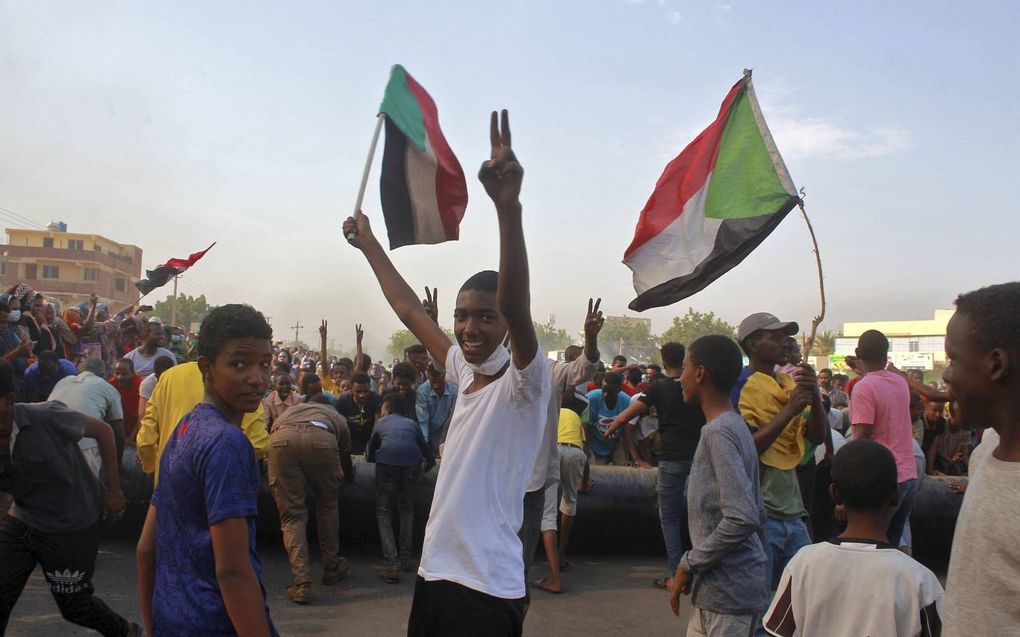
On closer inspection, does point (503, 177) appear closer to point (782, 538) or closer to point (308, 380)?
point (782, 538)

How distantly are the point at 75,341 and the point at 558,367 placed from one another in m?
10.0

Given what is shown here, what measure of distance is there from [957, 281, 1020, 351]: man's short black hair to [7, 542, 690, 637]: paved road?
4.87 meters

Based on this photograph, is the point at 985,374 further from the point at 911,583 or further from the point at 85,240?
the point at 85,240

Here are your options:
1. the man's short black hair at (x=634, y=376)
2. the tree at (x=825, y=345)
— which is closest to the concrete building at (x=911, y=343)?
the tree at (x=825, y=345)

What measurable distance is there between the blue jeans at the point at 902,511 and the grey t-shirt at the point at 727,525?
9.58ft

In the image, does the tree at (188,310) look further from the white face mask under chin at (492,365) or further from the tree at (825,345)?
the white face mask under chin at (492,365)

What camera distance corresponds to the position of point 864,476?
110 inches

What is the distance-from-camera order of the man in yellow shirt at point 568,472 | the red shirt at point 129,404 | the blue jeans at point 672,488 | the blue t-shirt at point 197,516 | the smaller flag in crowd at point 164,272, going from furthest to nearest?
the smaller flag in crowd at point 164,272 → the red shirt at point 129,404 → the man in yellow shirt at point 568,472 → the blue jeans at point 672,488 → the blue t-shirt at point 197,516

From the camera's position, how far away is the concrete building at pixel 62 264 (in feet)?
238

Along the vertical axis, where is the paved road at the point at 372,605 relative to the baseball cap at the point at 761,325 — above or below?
below

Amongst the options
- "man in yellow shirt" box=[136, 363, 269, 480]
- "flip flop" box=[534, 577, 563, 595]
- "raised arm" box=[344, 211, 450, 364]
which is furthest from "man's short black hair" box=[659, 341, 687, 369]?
"raised arm" box=[344, 211, 450, 364]

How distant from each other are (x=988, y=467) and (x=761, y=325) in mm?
3159

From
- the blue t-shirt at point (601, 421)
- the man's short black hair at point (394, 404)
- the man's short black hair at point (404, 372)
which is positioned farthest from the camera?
the blue t-shirt at point (601, 421)

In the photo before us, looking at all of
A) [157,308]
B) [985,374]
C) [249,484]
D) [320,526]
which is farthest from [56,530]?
[157,308]
